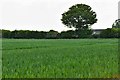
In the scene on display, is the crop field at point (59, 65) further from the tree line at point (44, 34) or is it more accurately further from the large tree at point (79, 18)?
the large tree at point (79, 18)

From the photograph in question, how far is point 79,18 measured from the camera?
10369cm

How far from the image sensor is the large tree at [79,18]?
10112cm

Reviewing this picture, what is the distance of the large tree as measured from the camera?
332 ft

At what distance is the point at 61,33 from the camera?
82.0 meters

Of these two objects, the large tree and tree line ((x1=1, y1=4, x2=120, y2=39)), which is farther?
the large tree

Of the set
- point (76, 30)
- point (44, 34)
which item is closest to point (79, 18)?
point (76, 30)

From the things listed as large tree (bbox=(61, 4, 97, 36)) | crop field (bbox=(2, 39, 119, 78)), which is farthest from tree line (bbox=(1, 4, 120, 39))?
crop field (bbox=(2, 39, 119, 78))

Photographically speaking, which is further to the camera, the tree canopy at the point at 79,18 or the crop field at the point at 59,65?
the tree canopy at the point at 79,18

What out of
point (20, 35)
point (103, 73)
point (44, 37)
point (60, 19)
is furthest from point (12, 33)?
point (103, 73)

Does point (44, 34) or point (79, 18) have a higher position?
point (79, 18)

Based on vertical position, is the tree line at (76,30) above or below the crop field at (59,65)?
above

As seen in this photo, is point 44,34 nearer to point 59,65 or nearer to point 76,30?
point 76,30

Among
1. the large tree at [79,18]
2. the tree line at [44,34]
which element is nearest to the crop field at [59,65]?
Answer: the tree line at [44,34]

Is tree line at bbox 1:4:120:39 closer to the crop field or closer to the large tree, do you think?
the large tree
